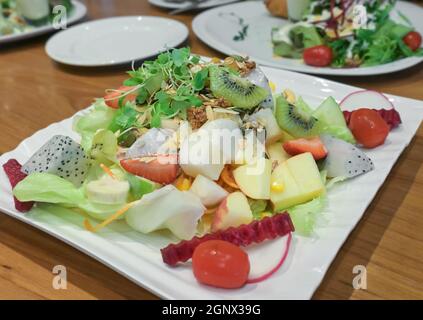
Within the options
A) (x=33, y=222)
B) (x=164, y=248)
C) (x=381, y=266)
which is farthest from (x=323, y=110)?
(x=33, y=222)

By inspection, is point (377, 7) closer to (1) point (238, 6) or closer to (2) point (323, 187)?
(1) point (238, 6)

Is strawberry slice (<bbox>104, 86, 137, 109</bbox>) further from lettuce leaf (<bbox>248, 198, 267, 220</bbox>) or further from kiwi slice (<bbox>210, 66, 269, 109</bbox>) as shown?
lettuce leaf (<bbox>248, 198, 267, 220</bbox>)

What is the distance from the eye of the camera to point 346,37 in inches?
90.4

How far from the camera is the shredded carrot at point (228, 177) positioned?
1.19 metres

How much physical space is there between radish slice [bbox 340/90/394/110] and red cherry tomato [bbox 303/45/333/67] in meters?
0.58

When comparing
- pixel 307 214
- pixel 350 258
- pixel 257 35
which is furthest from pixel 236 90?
pixel 257 35

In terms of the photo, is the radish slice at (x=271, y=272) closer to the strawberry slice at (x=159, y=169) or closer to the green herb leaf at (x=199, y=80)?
the strawberry slice at (x=159, y=169)

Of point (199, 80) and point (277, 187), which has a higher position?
point (199, 80)

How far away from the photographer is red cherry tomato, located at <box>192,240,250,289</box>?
93 cm

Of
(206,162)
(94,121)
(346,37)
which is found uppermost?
(206,162)

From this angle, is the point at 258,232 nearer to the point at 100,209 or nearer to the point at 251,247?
the point at 251,247

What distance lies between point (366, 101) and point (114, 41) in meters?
1.50

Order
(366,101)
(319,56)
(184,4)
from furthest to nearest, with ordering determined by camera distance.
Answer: (184,4), (319,56), (366,101)

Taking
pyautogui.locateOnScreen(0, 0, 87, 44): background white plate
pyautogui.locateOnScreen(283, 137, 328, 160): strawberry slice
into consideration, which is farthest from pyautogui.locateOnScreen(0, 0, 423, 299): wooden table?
pyautogui.locateOnScreen(0, 0, 87, 44): background white plate
